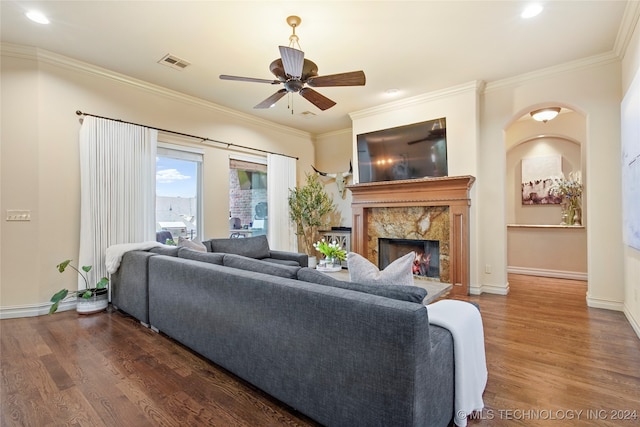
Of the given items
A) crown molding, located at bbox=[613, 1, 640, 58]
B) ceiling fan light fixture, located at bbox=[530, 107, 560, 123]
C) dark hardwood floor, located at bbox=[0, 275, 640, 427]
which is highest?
crown molding, located at bbox=[613, 1, 640, 58]

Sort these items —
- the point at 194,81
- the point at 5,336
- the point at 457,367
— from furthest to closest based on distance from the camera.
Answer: the point at 194,81 → the point at 5,336 → the point at 457,367

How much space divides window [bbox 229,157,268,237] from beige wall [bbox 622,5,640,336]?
16.4 ft

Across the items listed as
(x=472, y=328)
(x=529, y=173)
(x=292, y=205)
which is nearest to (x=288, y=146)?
(x=292, y=205)

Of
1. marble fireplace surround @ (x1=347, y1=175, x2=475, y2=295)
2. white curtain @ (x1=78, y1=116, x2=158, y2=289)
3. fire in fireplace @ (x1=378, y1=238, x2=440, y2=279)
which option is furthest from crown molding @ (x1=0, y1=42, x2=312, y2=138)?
fire in fireplace @ (x1=378, y1=238, x2=440, y2=279)

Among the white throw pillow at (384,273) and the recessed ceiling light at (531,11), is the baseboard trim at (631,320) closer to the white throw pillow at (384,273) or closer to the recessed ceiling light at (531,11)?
the white throw pillow at (384,273)

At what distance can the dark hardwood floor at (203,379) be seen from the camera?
5.54 ft

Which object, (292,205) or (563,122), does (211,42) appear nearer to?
(292,205)

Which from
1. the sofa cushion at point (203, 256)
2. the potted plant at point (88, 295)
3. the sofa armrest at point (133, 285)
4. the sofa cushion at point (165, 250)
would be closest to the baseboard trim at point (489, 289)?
the sofa cushion at point (203, 256)

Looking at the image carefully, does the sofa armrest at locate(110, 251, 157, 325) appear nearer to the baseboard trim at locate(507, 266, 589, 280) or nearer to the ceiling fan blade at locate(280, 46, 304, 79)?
the ceiling fan blade at locate(280, 46, 304, 79)

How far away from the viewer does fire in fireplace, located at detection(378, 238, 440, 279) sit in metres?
4.66

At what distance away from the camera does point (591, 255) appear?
12.1 feet

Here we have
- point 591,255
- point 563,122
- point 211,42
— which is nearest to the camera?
point 211,42

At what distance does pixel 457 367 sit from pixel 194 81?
4374 mm

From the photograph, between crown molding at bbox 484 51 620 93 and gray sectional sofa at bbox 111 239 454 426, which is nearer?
gray sectional sofa at bbox 111 239 454 426
